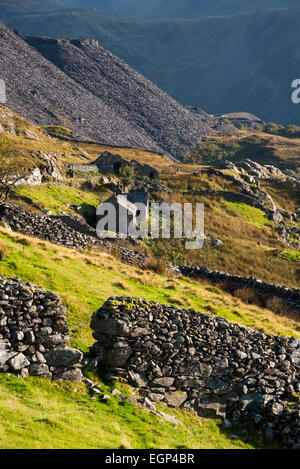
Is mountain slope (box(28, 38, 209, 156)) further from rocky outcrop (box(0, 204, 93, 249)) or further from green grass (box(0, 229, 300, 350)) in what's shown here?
green grass (box(0, 229, 300, 350))

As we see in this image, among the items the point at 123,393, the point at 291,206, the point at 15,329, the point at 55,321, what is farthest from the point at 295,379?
the point at 291,206

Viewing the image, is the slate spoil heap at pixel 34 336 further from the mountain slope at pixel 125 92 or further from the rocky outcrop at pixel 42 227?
the mountain slope at pixel 125 92

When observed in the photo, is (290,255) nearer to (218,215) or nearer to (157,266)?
(218,215)

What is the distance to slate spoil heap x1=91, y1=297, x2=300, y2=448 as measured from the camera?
41.4 feet

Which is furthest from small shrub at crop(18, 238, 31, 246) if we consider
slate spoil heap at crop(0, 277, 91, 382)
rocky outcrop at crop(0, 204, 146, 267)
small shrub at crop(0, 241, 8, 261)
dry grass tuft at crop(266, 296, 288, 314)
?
dry grass tuft at crop(266, 296, 288, 314)

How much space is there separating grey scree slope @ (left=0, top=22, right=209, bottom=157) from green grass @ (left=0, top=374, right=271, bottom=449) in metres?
108

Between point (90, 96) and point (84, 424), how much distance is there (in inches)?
5696

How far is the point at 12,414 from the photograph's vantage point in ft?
30.0

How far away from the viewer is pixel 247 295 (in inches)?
1115

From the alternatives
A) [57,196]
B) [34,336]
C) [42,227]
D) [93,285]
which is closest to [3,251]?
[93,285]

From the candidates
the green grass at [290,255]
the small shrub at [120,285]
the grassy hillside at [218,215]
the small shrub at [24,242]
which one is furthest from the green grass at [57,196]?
the green grass at [290,255]

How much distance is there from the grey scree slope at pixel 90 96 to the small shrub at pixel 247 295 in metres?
95.0

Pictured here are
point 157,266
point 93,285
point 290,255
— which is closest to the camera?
point 93,285
